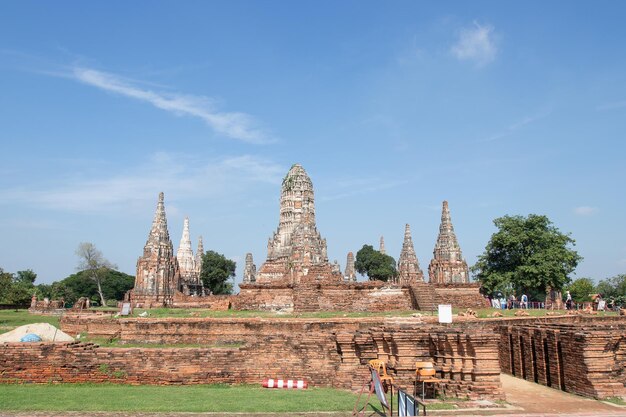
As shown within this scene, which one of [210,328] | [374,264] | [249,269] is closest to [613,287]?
[374,264]

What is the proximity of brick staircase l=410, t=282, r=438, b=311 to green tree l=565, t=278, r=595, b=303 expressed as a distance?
4501cm

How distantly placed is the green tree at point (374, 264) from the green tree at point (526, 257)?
129ft

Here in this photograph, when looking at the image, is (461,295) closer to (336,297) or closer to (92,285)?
(336,297)

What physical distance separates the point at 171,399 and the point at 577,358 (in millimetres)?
8038

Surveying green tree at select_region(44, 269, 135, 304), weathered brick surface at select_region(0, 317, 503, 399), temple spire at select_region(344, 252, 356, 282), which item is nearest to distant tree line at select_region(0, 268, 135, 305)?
green tree at select_region(44, 269, 135, 304)

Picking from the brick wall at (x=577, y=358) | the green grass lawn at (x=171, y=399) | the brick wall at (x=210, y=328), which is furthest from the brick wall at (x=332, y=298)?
the green grass lawn at (x=171, y=399)

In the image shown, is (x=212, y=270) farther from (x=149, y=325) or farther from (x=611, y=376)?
(x=611, y=376)

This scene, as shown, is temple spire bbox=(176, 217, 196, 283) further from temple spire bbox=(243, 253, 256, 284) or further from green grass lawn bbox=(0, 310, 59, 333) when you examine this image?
green grass lawn bbox=(0, 310, 59, 333)

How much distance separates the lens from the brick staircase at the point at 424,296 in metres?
22.7

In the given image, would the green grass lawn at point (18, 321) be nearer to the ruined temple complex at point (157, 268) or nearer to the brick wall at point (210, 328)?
the brick wall at point (210, 328)

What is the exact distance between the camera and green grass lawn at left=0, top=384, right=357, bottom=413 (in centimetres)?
855

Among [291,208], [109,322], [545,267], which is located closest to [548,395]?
[109,322]

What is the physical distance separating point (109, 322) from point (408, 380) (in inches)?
473

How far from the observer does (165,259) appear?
177ft
